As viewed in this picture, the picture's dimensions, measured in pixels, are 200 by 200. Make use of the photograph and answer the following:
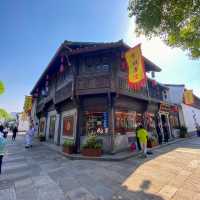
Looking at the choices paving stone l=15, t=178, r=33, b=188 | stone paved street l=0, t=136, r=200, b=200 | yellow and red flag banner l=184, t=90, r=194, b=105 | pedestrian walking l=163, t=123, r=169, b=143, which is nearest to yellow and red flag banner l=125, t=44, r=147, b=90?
stone paved street l=0, t=136, r=200, b=200

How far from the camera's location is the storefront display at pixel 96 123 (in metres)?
9.24

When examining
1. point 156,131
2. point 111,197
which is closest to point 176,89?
point 156,131

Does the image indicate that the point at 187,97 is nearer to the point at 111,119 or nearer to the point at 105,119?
the point at 111,119

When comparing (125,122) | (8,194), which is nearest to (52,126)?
(125,122)

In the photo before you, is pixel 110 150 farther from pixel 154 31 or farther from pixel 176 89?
pixel 176 89

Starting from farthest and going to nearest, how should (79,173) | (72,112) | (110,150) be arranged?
1. (72,112)
2. (110,150)
3. (79,173)

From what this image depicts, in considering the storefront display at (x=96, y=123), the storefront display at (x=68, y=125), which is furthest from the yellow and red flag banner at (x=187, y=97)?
the storefront display at (x=68, y=125)

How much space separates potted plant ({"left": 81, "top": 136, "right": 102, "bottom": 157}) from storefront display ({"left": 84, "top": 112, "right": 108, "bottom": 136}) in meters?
0.73

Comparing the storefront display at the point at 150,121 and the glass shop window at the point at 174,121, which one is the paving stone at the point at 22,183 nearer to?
the storefront display at the point at 150,121

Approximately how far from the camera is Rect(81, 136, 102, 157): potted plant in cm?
816

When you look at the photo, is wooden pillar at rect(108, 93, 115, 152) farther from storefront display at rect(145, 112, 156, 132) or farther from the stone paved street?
storefront display at rect(145, 112, 156, 132)

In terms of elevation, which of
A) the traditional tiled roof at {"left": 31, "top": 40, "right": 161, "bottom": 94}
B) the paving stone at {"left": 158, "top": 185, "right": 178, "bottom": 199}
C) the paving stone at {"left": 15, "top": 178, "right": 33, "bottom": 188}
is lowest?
the paving stone at {"left": 15, "top": 178, "right": 33, "bottom": 188}

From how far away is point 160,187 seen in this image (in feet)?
13.8

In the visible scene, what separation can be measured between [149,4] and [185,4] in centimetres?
129
